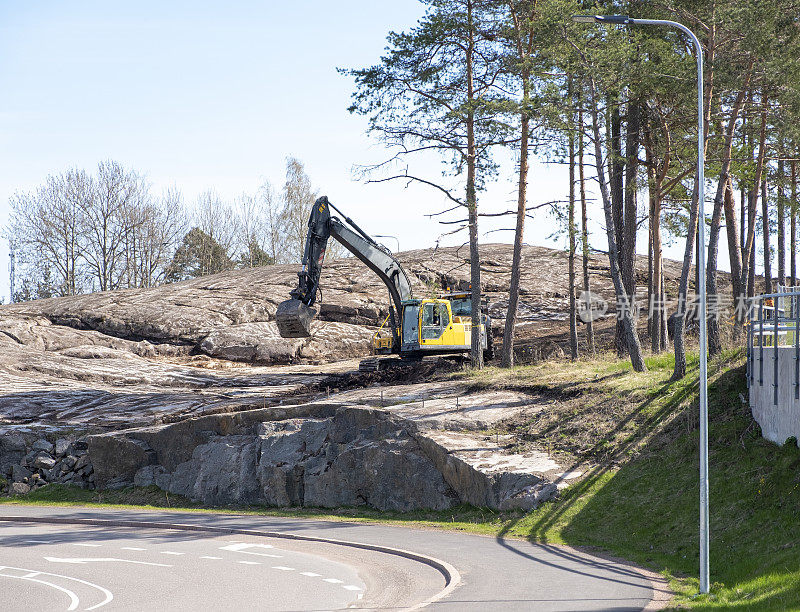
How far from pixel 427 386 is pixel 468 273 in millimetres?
22649

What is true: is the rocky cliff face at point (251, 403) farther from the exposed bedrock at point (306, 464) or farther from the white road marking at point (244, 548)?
the white road marking at point (244, 548)

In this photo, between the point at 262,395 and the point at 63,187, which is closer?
the point at 262,395

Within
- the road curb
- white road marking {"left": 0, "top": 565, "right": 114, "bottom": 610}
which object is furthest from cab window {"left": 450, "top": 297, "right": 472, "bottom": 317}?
white road marking {"left": 0, "top": 565, "right": 114, "bottom": 610}

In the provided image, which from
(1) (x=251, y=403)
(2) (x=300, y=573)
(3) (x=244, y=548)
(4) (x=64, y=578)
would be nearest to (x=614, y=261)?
(1) (x=251, y=403)

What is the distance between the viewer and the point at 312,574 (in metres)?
13.1

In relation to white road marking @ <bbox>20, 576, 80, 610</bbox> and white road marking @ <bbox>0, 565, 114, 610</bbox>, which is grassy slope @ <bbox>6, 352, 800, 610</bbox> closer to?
white road marking @ <bbox>0, 565, 114, 610</bbox>

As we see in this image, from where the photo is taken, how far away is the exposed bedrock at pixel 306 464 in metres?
19.8

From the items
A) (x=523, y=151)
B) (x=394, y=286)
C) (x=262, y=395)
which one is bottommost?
(x=262, y=395)

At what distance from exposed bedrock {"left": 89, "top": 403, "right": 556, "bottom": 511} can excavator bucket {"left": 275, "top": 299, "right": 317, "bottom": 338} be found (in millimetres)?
2428

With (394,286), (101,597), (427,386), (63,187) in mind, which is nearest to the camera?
(101,597)

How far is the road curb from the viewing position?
11.9 metres

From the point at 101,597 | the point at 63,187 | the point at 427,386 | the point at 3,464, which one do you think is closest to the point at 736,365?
the point at 427,386

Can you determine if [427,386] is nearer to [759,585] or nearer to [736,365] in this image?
[736,365]

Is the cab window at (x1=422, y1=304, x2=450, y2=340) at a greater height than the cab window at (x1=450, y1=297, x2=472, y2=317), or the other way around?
the cab window at (x1=450, y1=297, x2=472, y2=317)
